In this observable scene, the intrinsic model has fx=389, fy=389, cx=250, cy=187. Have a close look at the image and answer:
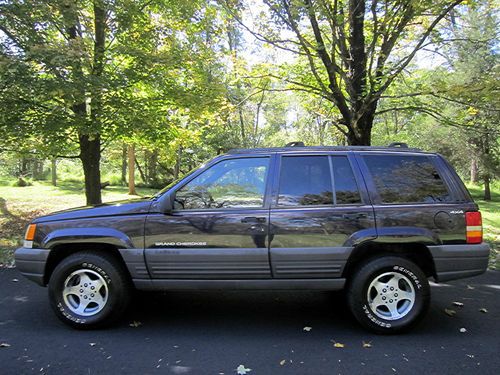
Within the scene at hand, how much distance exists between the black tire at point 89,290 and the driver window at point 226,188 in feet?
3.28

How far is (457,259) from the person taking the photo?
4.04m

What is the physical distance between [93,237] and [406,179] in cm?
341

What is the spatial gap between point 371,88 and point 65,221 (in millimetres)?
6539

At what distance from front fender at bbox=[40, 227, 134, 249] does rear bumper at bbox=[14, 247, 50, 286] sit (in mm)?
226

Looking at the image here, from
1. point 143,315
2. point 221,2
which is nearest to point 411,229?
point 143,315

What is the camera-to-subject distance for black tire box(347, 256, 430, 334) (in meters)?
4.01

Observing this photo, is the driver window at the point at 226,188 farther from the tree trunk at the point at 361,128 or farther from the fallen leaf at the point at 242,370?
the tree trunk at the point at 361,128

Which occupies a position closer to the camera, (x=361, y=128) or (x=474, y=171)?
(x=361, y=128)

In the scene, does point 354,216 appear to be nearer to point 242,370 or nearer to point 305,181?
point 305,181

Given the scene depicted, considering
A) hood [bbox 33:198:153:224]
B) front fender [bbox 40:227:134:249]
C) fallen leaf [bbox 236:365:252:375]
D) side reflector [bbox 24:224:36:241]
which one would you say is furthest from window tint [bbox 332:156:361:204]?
side reflector [bbox 24:224:36:241]

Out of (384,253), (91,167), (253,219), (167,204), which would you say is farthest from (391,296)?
(91,167)

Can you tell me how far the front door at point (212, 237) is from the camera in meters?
4.05

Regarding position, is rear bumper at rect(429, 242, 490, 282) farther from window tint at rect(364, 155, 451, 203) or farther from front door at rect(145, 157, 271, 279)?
front door at rect(145, 157, 271, 279)

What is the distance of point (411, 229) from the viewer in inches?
158
